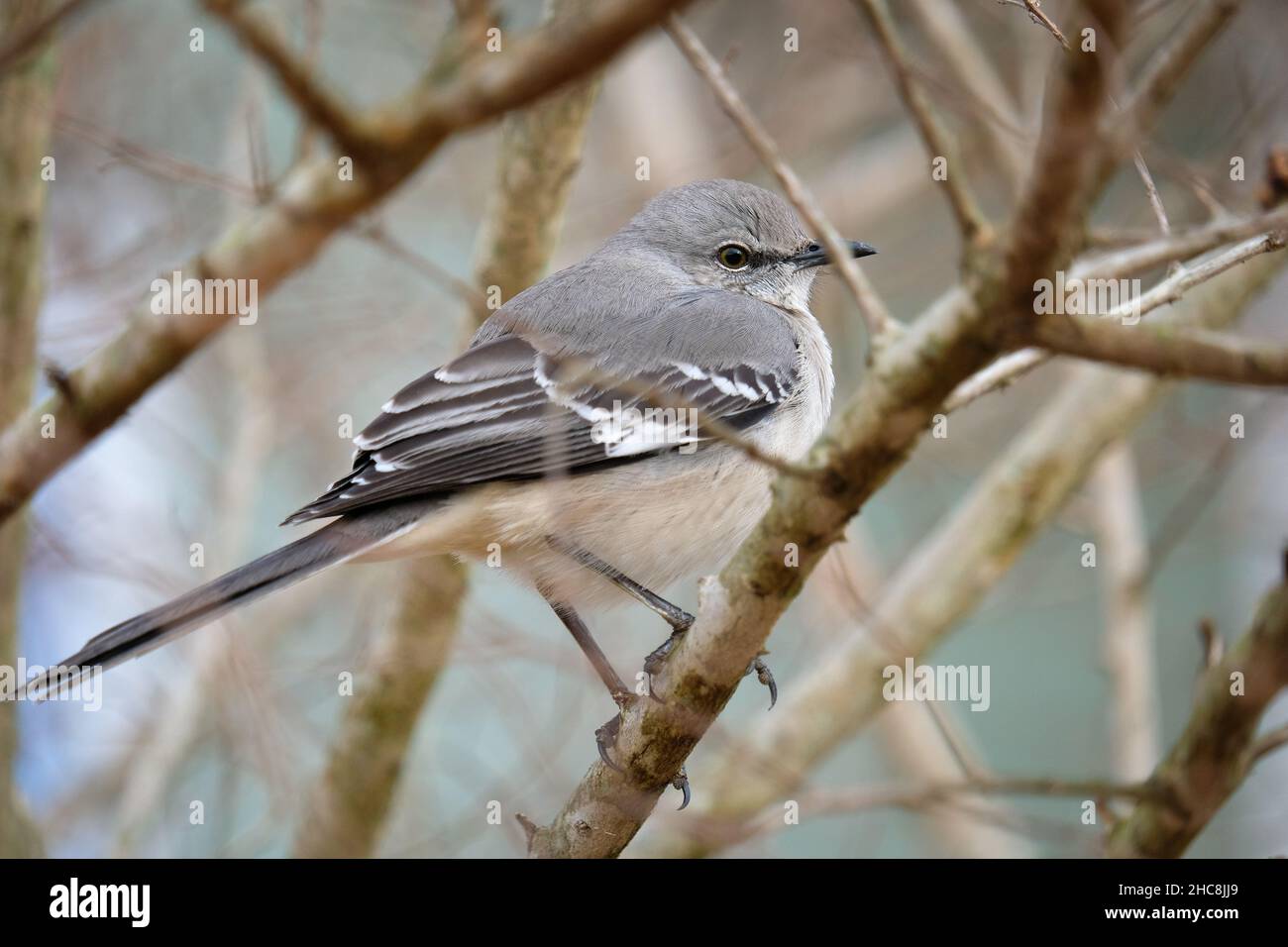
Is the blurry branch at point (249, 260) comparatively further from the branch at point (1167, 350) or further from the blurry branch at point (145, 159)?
the branch at point (1167, 350)

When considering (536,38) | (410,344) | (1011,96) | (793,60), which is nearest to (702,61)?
(536,38)

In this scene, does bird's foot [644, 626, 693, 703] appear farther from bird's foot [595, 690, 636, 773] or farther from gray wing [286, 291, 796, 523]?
gray wing [286, 291, 796, 523]

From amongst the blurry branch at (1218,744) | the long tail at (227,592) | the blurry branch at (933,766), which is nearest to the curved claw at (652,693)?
the long tail at (227,592)

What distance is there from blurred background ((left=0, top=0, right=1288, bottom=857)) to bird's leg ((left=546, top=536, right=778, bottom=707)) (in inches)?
20.9

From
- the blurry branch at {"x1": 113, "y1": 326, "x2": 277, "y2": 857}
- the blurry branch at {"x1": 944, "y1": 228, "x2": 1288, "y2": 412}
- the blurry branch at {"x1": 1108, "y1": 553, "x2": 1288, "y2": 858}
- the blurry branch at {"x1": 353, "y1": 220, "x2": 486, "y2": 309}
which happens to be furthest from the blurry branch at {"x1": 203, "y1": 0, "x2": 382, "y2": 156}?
the blurry branch at {"x1": 113, "y1": 326, "x2": 277, "y2": 857}

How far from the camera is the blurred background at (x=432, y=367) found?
211 inches

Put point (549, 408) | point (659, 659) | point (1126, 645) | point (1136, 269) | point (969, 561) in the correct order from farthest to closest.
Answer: point (1126, 645), point (969, 561), point (549, 408), point (659, 659), point (1136, 269)

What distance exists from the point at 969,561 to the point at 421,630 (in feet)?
7.67

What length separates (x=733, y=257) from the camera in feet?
16.4

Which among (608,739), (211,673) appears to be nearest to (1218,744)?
(608,739)

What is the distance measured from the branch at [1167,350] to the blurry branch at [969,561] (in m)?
3.38

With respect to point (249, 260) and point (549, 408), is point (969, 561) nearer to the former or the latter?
point (549, 408)

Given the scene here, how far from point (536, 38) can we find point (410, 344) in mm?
4314

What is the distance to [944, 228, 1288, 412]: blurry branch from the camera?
8.65 feet
